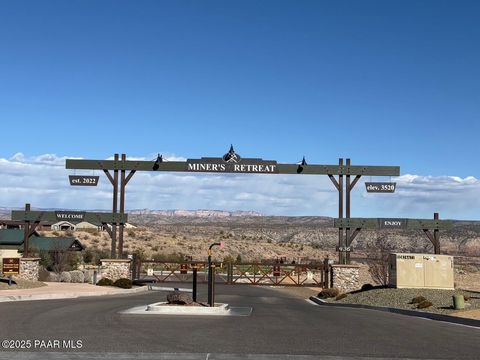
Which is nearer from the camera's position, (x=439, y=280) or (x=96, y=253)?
(x=439, y=280)

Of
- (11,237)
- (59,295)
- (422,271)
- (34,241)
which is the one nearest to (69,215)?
(59,295)

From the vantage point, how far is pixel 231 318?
733 inches

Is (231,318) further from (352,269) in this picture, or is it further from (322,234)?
(322,234)

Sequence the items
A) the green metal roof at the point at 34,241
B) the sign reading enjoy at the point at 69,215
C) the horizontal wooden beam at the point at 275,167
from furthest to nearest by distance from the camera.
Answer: the green metal roof at the point at 34,241 → the sign reading enjoy at the point at 69,215 → the horizontal wooden beam at the point at 275,167

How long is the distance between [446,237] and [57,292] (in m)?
125

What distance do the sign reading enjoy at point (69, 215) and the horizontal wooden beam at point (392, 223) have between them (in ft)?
48.9

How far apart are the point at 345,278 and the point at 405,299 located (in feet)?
31.0

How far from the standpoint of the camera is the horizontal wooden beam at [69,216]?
3538 cm

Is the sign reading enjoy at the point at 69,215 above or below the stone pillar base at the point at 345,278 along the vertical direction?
above

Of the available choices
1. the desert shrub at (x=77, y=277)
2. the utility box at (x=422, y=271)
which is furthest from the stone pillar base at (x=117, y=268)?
the utility box at (x=422, y=271)

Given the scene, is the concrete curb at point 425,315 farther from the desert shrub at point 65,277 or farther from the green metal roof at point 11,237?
the green metal roof at point 11,237

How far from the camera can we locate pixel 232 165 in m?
35.2

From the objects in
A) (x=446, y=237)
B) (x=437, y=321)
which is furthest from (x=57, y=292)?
(x=446, y=237)

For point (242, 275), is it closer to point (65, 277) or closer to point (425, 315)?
point (65, 277)
